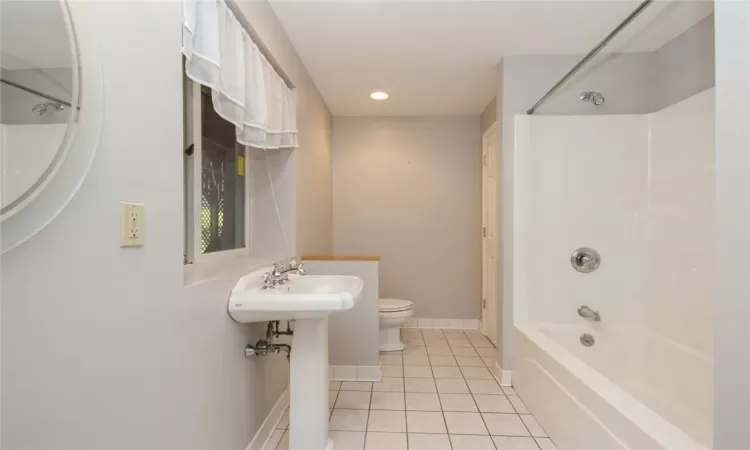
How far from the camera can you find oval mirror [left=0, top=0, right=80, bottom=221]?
0.64 m

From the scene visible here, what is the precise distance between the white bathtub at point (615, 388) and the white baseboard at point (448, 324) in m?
1.50

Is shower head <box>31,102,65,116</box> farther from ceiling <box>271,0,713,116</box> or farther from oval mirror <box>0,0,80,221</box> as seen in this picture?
ceiling <box>271,0,713,116</box>

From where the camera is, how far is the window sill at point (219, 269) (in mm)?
1390

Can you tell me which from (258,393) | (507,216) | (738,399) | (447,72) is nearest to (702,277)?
(507,216)

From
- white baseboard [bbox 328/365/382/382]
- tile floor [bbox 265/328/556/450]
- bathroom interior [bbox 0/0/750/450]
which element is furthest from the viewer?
white baseboard [bbox 328/365/382/382]

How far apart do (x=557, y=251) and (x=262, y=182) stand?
200 centimetres

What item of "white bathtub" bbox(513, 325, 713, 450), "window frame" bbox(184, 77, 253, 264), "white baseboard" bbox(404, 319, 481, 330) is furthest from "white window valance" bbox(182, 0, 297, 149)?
"white baseboard" bbox(404, 319, 481, 330)

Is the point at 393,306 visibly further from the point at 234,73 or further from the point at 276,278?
the point at 234,73

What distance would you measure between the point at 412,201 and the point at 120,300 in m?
3.36

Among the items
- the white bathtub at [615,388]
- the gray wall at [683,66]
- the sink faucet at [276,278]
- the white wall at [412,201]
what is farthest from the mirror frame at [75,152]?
the white wall at [412,201]

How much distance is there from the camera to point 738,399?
2.97 ft

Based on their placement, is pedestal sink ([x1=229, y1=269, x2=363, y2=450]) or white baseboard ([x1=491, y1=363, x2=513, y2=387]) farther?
white baseboard ([x1=491, y1=363, x2=513, y2=387])

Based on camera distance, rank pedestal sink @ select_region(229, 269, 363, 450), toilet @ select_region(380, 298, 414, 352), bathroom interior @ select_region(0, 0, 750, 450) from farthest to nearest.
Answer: toilet @ select_region(380, 298, 414, 352) < pedestal sink @ select_region(229, 269, 363, 450) < bathroom interior @ select_region(0, 0, 750, 450)

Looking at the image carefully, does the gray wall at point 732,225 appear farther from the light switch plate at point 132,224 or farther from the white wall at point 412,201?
the white wall at point 412,201
